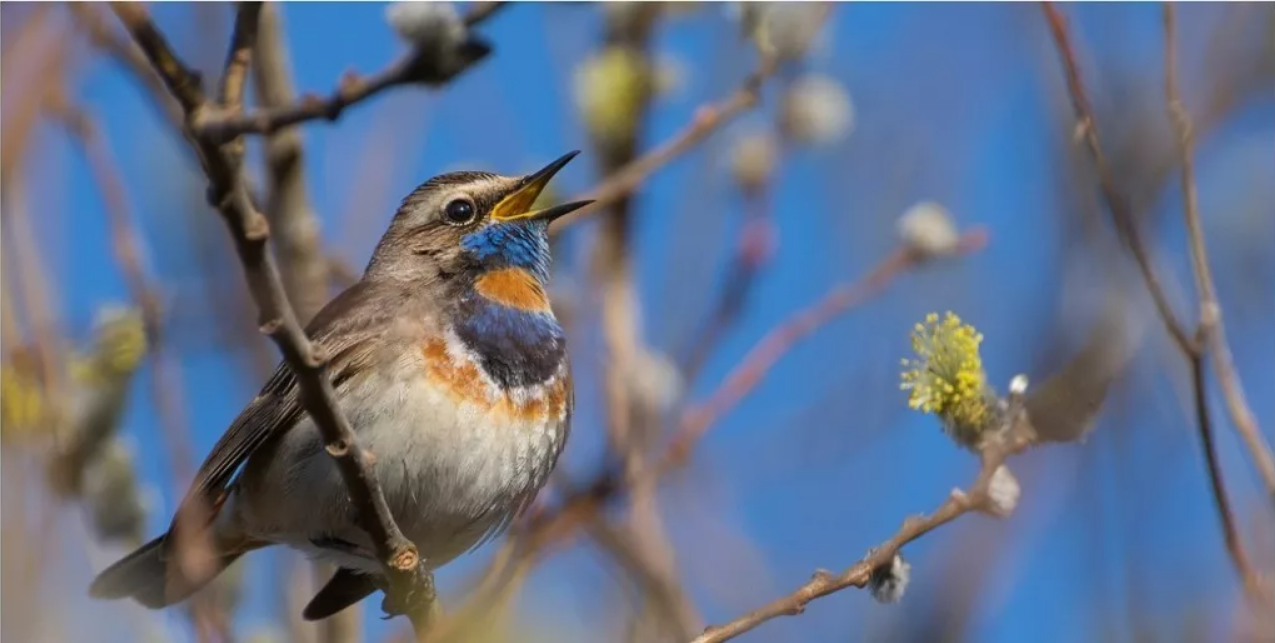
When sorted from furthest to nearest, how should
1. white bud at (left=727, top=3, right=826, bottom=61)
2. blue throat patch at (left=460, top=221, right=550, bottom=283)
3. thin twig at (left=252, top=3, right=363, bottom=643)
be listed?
thin twig at (left=252, top=3, right=363, bottom=643)
blue throat patch at (left=460, top=221, right=550, bottom=283)
white bud at (left=727, top=3, right=826, bottom=61)

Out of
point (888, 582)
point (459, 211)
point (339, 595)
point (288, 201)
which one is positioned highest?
point (288, 201)

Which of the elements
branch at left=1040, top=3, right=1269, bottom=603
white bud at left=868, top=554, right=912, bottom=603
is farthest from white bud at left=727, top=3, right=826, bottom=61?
white bud at left=868, top=554, right=912, bottom=603

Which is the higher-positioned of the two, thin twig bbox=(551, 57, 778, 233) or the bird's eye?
the bird's eye

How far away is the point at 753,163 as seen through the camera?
6480mm

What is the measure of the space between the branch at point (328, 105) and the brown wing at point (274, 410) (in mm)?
2716

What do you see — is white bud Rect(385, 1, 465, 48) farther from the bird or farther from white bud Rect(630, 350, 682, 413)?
white bud Rect(630, 350, 682, 413)

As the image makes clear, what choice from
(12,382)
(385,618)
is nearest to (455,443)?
(385,618)

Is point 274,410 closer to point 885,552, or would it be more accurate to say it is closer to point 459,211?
point 459,211

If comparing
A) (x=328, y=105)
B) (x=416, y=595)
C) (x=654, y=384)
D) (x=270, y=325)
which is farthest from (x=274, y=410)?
(x=328, y=105)

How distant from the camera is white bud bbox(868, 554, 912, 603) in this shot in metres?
3.79

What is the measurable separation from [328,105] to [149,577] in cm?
389

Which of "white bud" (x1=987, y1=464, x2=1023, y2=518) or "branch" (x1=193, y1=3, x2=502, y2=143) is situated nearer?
"branch" (x1=193, y1=3, x2=502, y2=143)

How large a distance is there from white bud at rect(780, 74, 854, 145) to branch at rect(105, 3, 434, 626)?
3.17 metres

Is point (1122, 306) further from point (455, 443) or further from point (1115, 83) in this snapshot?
point (455, 443)
